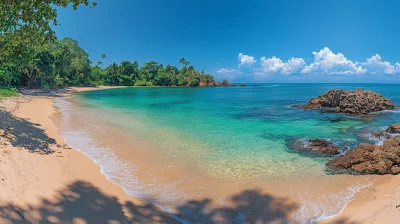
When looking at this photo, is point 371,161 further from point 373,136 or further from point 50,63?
point 50,63

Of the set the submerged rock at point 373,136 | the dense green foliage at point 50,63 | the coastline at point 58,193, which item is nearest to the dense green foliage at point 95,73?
the dense green foliage at point 50,63

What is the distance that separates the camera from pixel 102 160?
10.3 metres

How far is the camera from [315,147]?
12641mm

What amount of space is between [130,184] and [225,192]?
322 centimetres

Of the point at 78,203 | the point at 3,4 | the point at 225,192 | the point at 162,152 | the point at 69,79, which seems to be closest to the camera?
the point at 78,203

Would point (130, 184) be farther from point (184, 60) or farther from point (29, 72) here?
point (184, 60)

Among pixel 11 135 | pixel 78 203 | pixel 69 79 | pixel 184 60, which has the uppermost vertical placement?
pixel 184 60

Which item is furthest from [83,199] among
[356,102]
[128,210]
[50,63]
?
[50,63]

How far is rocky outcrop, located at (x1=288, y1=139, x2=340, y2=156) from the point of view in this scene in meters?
11.7

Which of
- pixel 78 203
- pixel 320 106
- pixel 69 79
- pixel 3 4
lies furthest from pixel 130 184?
pixel 69 79

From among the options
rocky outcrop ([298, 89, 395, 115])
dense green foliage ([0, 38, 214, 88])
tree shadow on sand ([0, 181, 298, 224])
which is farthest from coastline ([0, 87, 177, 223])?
dense green foliage ([0, 38, 214, 88])

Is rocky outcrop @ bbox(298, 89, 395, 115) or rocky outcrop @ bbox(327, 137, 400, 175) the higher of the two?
rocky outcrop @ bbox(298, 89, 395, 115)

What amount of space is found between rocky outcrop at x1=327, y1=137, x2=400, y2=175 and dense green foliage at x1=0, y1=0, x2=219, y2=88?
503 inches

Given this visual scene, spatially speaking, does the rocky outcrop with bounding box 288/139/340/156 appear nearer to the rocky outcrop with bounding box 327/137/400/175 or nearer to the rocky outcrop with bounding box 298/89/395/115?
the rocky outcrop with bounding box 327/137/400/175
